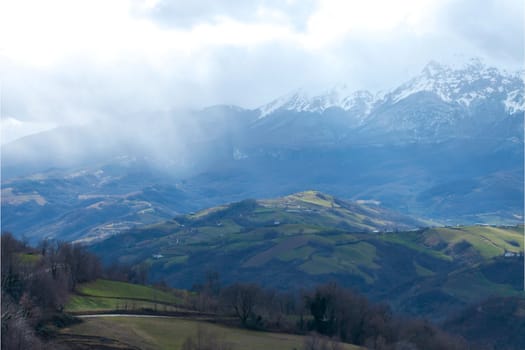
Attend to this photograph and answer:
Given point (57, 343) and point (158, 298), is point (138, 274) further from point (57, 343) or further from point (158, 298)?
point (57, 343)

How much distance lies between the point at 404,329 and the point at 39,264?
202ft

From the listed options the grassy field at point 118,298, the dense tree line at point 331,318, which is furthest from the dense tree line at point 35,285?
the dense tree line at point 331,318

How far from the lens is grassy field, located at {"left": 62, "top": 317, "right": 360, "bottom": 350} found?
9619 centimetres

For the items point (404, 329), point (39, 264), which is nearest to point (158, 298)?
point (39, 264)

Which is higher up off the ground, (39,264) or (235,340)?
(39,264)

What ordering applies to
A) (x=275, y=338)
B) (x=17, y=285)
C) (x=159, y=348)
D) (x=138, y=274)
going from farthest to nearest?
(x=138, y=274) → (x=275, y=338) → (x=17, y=285) → (x=159, y=348)

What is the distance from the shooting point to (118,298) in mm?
128125

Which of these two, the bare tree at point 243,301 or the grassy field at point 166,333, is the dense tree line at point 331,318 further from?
the grassy field at point 166,333

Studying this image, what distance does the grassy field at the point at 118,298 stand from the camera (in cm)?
11631

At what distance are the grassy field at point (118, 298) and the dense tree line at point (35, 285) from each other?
Result: 79.3 inches

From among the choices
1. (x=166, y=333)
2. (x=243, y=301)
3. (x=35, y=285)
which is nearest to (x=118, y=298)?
(x=243, y=301)

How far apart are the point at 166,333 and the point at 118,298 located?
2744cm

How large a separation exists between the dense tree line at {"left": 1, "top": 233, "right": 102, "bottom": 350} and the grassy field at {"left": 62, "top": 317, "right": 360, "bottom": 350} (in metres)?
5.48

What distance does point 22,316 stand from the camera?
87.3m
